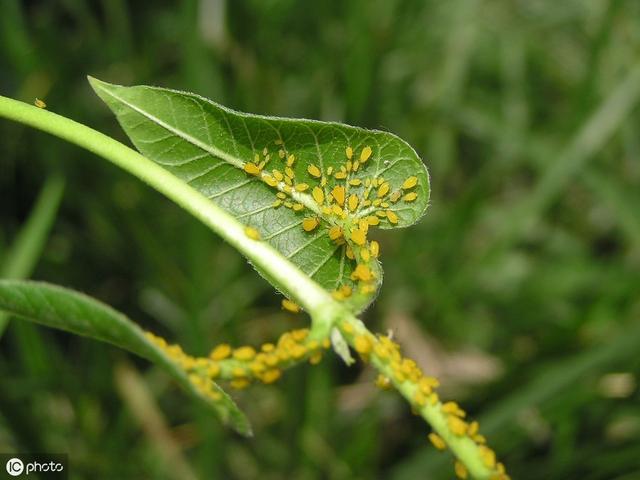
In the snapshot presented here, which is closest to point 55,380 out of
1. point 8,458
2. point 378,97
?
point 8,458

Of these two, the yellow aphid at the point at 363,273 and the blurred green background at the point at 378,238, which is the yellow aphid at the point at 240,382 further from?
the blurred green background at the point at 378,238

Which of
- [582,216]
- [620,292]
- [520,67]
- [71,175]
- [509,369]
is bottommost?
[509,369]

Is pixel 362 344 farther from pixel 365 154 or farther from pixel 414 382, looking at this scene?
pixel 365 154

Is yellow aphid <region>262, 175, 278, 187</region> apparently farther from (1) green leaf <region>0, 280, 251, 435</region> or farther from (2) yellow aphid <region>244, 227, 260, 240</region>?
(1) green leaf <region>0, 280, 251, 435</region>

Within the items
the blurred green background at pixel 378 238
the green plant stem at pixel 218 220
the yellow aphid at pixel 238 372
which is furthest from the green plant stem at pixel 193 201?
the blurred green background at pixel 378 238

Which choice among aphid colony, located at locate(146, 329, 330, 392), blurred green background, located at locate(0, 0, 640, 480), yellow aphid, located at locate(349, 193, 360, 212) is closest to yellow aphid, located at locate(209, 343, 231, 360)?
aphid colony, located at locate(146, 329, 330, 392)

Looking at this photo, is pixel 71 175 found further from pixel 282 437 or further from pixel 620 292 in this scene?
pixel 620 292
